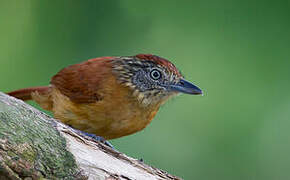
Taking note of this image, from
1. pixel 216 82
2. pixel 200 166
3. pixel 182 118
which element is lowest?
pixel 200 166

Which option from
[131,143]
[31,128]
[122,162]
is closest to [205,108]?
[131,143]

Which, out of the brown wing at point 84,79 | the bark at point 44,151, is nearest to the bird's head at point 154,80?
the brown wing at point 84,79

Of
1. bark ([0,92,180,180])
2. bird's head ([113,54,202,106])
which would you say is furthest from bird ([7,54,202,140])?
bark ([0,92,180,180])

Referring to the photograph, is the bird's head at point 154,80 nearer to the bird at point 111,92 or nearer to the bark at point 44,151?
the bird at point 111,92

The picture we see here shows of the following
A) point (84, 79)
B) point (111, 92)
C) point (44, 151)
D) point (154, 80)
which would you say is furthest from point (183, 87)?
point (44, 151)

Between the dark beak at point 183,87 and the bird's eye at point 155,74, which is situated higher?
the bird's eye at point 155,74

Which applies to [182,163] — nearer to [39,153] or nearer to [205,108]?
[205,108]
